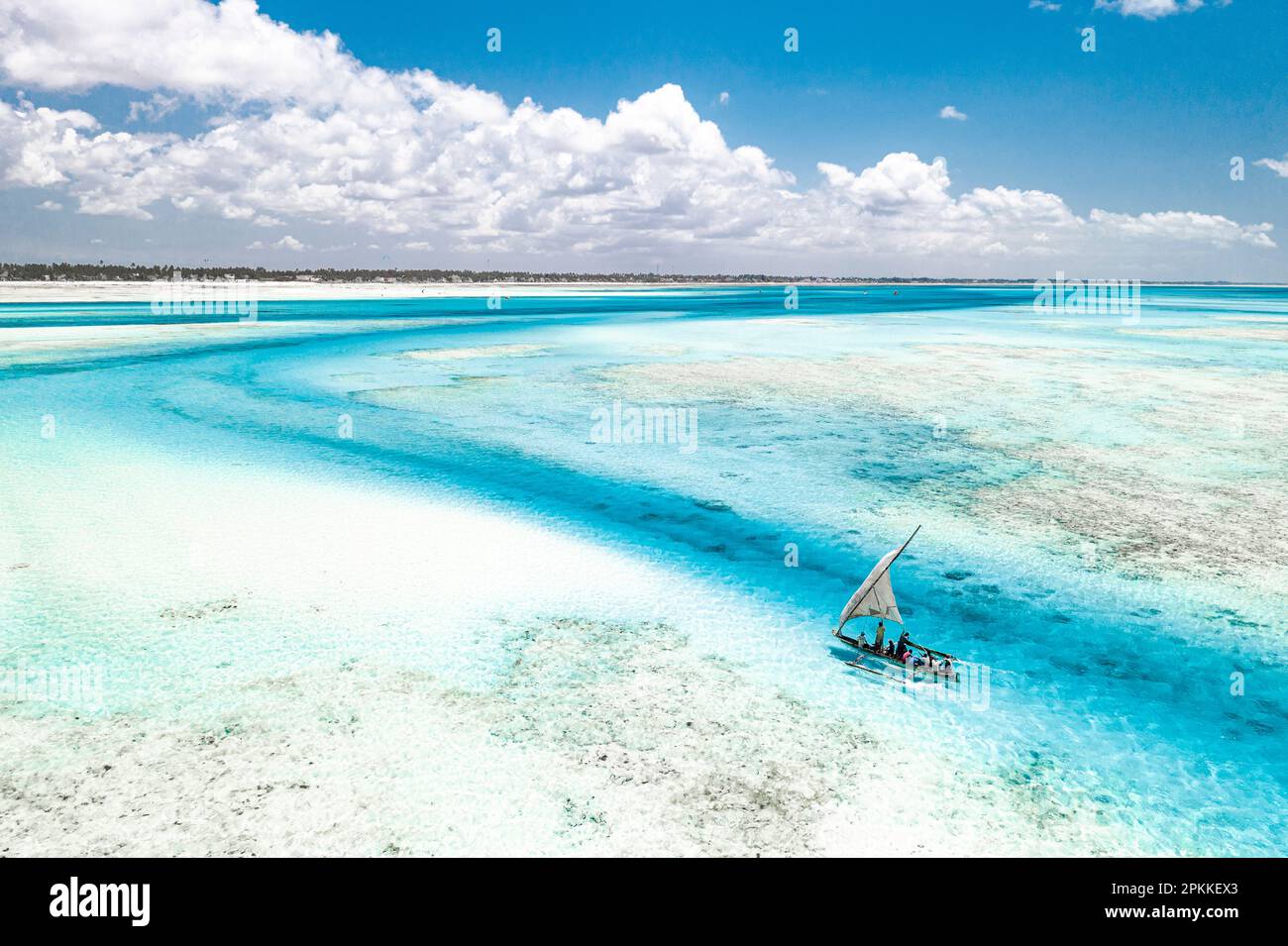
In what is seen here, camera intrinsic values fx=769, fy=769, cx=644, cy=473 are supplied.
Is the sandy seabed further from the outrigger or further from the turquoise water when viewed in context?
the outrigger

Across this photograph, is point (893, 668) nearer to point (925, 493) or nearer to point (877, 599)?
point (877, 599)

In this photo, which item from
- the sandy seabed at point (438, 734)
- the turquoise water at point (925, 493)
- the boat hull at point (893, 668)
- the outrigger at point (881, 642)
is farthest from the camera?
the outrigger at point (881, 642)

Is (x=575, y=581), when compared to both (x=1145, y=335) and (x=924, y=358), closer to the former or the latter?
(x=924, y=358)

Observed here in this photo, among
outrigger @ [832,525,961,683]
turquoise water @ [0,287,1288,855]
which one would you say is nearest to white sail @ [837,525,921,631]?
outrigger @ [832,525,961,683]

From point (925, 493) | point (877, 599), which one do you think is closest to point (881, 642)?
point (877, 599)

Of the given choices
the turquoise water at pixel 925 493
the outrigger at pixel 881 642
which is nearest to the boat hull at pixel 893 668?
the outrigger at pixel 881 642

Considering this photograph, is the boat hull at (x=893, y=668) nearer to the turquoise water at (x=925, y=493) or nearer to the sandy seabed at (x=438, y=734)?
the turquoise water at (x=925, y=493)
